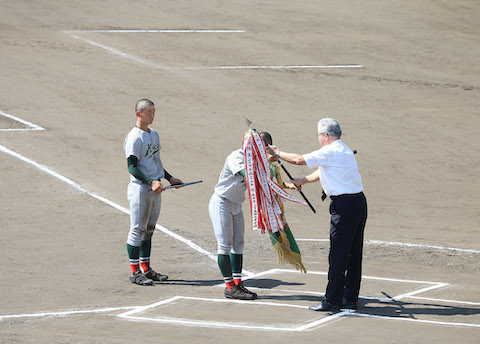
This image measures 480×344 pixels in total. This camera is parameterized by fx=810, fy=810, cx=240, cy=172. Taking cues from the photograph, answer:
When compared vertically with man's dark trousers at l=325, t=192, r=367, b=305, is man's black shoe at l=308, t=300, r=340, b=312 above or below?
below

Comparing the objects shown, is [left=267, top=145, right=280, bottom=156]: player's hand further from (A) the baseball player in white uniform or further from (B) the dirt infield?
(B) the dirt infield

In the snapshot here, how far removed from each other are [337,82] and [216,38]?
531 centimetres

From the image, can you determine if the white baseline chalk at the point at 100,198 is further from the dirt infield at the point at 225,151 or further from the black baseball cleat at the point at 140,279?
the black baseball cleat at the point at 140,279

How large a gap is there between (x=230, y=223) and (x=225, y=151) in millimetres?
8338

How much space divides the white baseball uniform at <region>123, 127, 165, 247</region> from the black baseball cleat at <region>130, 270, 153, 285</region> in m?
0.37

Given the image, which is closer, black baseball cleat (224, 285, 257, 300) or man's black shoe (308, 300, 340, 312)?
man's black shoe (308, 300, 340, 312)

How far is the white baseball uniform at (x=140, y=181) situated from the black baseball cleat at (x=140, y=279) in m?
0.37

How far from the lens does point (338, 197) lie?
9.03 meters

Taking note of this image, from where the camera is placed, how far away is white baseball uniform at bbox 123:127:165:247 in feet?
33.6

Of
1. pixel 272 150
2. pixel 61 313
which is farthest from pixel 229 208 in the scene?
pixel 61 313

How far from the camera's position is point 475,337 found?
799cm

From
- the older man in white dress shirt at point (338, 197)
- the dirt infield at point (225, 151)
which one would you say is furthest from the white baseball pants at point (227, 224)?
the older man in white dress shirt at point (338, 197)

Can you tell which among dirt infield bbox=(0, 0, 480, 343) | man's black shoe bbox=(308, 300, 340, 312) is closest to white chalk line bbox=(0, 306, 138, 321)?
dirt infield bbox=(0, 0, 480, 343)

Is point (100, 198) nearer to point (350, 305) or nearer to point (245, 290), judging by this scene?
point (245, 290)
